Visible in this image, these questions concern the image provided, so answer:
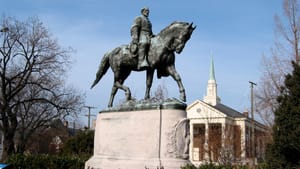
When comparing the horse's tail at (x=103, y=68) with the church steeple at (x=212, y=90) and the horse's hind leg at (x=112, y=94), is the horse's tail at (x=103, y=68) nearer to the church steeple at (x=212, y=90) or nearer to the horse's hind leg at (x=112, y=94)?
the horse's hind leg at (x=112, y=94)

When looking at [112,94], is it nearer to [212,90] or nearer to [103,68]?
[103,68]

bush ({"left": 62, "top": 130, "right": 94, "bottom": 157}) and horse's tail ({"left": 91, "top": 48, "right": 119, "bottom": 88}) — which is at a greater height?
horse's tail ({"left": 91, "top": 48, "right": 119, "bottom": 88})

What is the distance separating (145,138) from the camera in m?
11.7

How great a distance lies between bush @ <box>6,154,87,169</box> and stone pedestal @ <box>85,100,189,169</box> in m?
2.11

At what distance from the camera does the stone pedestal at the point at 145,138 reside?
1120 cm

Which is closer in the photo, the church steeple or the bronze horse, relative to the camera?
the bronze horse

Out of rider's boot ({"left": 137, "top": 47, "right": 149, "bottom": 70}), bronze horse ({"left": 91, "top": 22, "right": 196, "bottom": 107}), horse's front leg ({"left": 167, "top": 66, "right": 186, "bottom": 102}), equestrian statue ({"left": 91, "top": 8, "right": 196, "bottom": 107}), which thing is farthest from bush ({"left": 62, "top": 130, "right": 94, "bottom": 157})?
horse's front leg ({"left": 167, "top": 66, "right": 186, "bottom": 102})

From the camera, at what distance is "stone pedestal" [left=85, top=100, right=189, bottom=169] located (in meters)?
11.2

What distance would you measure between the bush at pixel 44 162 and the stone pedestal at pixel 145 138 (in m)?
2.11

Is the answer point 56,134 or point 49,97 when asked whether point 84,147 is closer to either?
point 49,97

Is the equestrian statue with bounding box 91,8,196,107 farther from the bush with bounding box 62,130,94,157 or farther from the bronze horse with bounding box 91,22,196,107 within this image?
the bush with bounding box 62,130,94,157

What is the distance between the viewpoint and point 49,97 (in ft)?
113

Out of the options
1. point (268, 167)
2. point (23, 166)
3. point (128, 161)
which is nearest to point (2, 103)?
point (23, 166)

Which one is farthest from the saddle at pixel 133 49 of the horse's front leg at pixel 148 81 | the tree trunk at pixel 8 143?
the tree trunk at pixel 8 143
